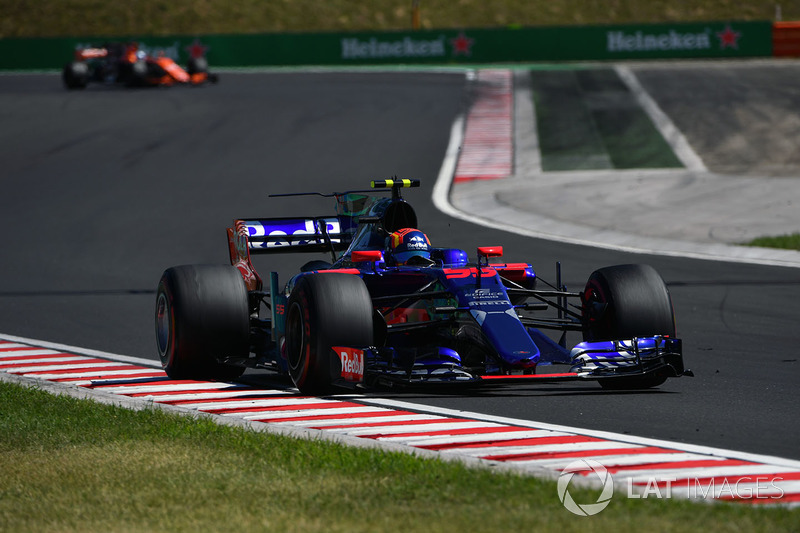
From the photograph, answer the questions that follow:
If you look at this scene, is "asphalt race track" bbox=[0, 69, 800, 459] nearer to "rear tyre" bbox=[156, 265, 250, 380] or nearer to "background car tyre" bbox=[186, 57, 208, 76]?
"background car tyre" bbox=[186, 57, 208, 76]

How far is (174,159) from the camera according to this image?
30.3 m

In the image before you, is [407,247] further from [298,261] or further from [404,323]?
[298,261]

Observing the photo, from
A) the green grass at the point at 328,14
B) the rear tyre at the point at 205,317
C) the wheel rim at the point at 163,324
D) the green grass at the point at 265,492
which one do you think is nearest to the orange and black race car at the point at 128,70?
the green grass at the point at 328,14

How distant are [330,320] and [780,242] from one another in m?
12.5

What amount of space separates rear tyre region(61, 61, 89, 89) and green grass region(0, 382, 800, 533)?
3615 centimetres

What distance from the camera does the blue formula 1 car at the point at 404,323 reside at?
9875 mm

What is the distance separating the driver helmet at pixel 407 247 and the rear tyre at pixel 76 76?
34.2 metres

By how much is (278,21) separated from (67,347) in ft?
178

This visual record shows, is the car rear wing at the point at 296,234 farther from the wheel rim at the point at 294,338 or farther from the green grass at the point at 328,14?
the green grass at the point at 328,14

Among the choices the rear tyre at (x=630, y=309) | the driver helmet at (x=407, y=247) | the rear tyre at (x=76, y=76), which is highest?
the rear tyre at (x=76, y=76)

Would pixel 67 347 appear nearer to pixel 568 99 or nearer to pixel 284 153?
pixel 284 153

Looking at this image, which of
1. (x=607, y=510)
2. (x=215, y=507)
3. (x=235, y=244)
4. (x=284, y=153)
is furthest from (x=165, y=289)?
(x=284, y=153)

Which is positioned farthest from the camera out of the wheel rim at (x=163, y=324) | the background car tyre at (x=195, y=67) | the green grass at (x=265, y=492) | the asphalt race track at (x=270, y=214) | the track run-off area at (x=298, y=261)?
the background car tyre at (x=195, y=67)

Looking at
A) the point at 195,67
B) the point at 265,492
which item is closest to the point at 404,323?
the point at 265,492
